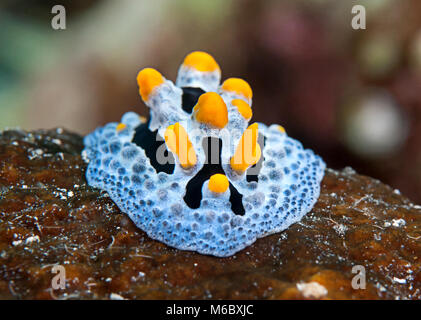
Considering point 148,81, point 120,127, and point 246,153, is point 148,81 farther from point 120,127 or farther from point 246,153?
point 246,153

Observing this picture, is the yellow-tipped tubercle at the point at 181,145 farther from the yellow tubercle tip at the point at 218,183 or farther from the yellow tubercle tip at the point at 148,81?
the yellow tubercle tip at the point at 148,81

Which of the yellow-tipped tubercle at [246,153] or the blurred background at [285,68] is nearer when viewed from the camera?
the yellow-tipped tubercle at [246,153]

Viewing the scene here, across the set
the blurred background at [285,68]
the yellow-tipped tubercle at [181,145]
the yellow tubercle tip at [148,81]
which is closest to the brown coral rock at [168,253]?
the yellow-tipped tubercle at [181,145]

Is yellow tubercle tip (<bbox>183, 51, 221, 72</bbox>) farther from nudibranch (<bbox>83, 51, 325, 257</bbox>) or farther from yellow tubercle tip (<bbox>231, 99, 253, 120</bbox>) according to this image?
yellow tubercle tip (<bbox>231, 99, 253, 120</bbox>)

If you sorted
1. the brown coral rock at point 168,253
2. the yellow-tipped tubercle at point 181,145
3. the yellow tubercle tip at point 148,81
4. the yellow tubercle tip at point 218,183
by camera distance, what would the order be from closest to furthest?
the brown coral rock at point 168,253
the yellow tubercle tip at point 218,183
the yellow-tipped tubercle at point 181,145
the yellow tubercle tip at point 148,81

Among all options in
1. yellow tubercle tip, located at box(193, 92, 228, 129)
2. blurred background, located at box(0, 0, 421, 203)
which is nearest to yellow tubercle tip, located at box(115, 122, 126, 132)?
yellow tubercle tip, located at box(193, 92, 228, 129)

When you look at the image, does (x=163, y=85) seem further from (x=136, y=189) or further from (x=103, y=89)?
(x=103, y=89)
